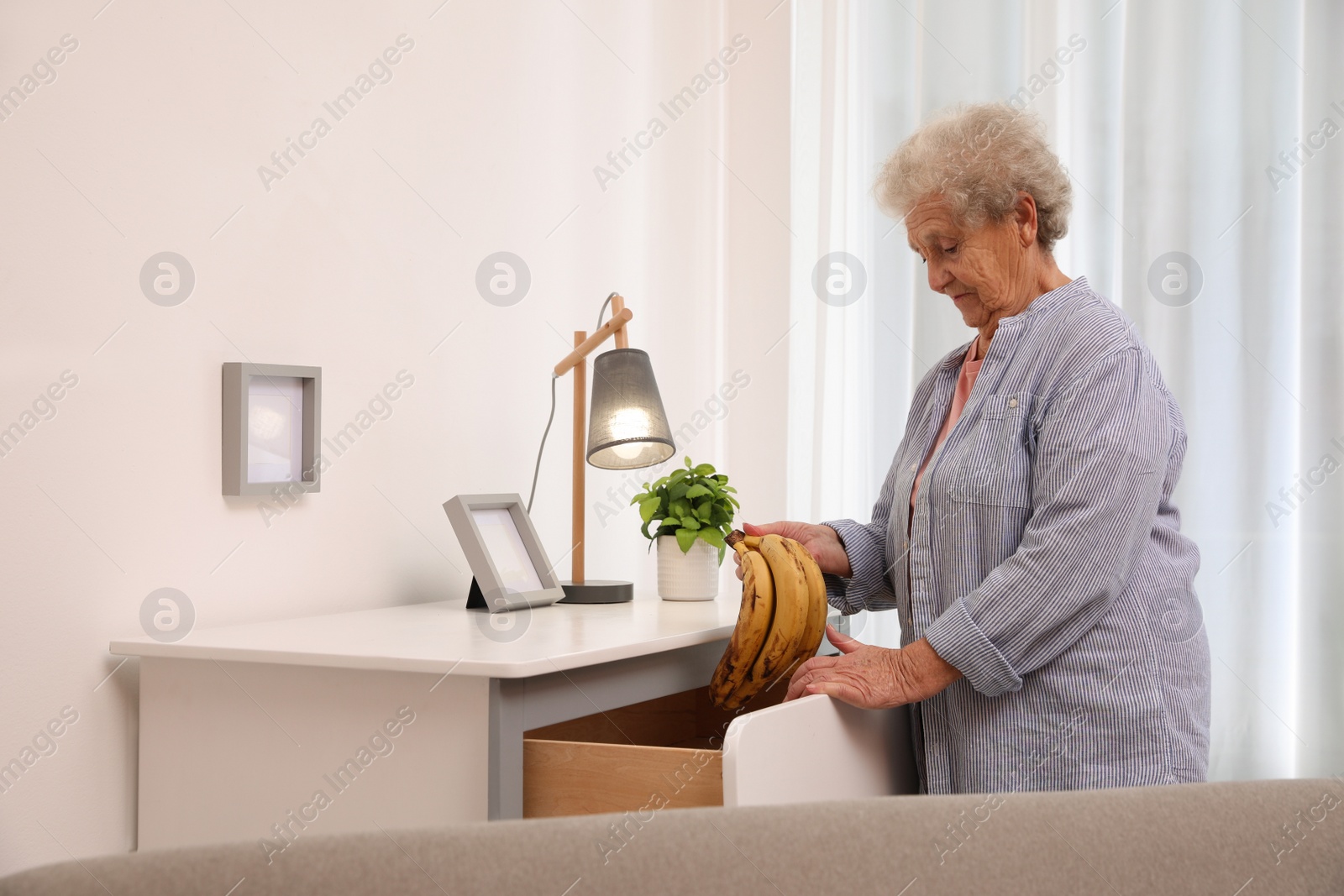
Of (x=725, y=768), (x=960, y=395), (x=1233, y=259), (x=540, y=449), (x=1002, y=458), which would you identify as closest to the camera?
(x=725, y=768)

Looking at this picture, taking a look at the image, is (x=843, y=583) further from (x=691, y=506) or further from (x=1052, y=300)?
(x=1052, y=300)

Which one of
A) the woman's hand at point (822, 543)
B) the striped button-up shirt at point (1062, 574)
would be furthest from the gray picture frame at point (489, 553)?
the striped button-up shirt at point (1062, 574)

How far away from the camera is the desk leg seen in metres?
1.11

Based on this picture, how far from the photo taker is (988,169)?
1417 millimetres

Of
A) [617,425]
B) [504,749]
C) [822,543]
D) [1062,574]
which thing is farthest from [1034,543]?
[617,425]

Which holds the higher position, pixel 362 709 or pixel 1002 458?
pixel 1002 458

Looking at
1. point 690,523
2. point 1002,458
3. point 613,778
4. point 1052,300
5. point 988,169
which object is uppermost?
point 988,169

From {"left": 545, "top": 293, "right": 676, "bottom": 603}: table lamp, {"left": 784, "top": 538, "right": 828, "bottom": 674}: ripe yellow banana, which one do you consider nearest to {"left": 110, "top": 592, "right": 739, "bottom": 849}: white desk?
{"left": 784, "top": 538, "right": 828, "bottom": 674}: ripe yellow banana

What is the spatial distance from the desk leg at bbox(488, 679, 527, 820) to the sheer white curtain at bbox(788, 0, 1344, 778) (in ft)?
5.31

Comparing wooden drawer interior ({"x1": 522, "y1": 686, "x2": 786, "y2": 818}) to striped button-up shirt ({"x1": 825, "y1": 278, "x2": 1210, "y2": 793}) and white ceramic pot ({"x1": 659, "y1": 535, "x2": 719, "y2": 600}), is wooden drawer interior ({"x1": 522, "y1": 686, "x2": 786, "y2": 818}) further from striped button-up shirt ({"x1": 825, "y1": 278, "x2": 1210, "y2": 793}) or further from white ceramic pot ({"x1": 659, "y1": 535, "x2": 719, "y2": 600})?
white ceramic pot ({"x1": 659, "y1": 535, "x2": 719, "y2": 600})

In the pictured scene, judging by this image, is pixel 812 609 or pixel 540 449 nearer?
pixel 812 609

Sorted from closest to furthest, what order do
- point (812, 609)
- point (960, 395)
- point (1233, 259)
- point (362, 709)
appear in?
point (362, 709) < point (812, 609) < point (960, 395) < point (1233, 259)

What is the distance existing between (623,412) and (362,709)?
0.73 m

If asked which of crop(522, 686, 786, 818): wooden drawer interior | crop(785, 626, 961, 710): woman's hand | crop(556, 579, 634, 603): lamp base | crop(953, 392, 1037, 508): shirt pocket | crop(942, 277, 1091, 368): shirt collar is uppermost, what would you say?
crop(942, 277, 1091, 368): shirt collar
